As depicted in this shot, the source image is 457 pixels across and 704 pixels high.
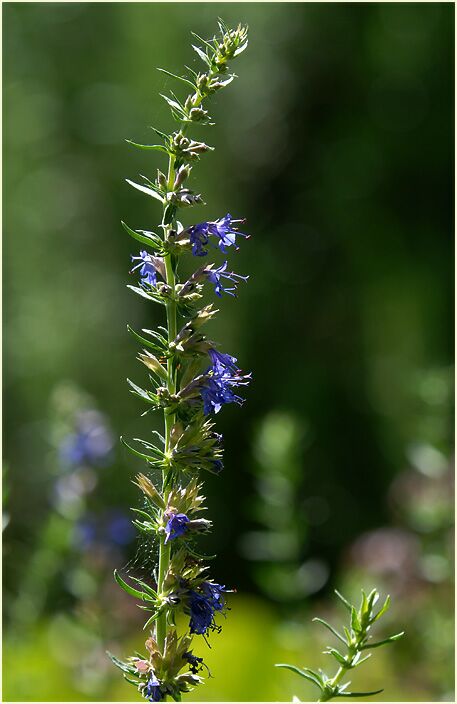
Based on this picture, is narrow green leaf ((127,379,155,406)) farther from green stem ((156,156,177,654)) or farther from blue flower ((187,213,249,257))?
blue flower ((187,213,249,257))

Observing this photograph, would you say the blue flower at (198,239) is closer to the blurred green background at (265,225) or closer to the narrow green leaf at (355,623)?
the narrow green leaf at (355,623)

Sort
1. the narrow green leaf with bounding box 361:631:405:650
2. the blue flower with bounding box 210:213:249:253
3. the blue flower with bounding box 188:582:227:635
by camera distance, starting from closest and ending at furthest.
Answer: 1. the narrow green leaf with bounding box 361:631:405:650
2. the blue flower with bounding box 188:582:227:635
3. the blue flower with bounding box 210:213:249:253

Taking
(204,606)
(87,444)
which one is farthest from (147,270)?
(87,444)

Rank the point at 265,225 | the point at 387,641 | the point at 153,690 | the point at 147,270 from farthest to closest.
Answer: the point at 265,225 < the point at 147,270 < the point at 153,690 < the point at 387,641

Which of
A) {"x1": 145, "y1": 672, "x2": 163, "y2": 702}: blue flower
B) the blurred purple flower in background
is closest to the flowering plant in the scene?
{"x1": 145, "y1": 672, "x2": 163, "y2": 702}: blue flower

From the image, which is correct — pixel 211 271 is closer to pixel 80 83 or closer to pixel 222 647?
pixel 222 647

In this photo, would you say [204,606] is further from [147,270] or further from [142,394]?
[147,270]
